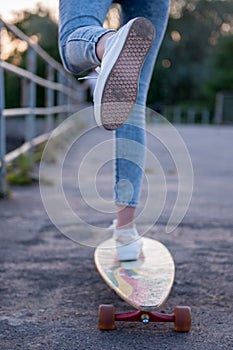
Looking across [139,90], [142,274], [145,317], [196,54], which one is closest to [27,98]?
[139,90]

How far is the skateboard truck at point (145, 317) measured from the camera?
133 cm

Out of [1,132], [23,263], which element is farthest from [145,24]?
[1,132]

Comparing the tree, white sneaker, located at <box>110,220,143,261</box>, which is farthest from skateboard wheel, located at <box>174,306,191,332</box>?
the tree

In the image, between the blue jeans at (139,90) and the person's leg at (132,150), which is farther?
the person's leg at (132,150)

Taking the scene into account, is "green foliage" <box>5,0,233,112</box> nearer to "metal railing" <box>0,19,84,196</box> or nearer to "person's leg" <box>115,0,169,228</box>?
"metal railing" <box>0,19,84,196</box>

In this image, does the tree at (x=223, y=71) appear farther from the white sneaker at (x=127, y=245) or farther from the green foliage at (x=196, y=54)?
the white sneaker at (x=127, y=245)

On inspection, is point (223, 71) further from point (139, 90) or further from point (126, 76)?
point (126, 76)

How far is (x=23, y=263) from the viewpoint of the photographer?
6.15 feet

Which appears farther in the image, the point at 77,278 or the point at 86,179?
the point at 86,179

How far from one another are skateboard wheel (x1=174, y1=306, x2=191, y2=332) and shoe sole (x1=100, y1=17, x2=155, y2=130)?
46 centimetres

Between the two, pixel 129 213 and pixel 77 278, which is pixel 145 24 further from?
pixel 77 278

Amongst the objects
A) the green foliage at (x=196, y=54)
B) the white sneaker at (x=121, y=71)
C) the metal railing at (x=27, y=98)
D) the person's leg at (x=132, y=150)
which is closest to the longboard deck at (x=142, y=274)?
the person's leg at (x=132, y=150)

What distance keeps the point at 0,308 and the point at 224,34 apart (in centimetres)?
3645

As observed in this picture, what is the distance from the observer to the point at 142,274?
1577mm
